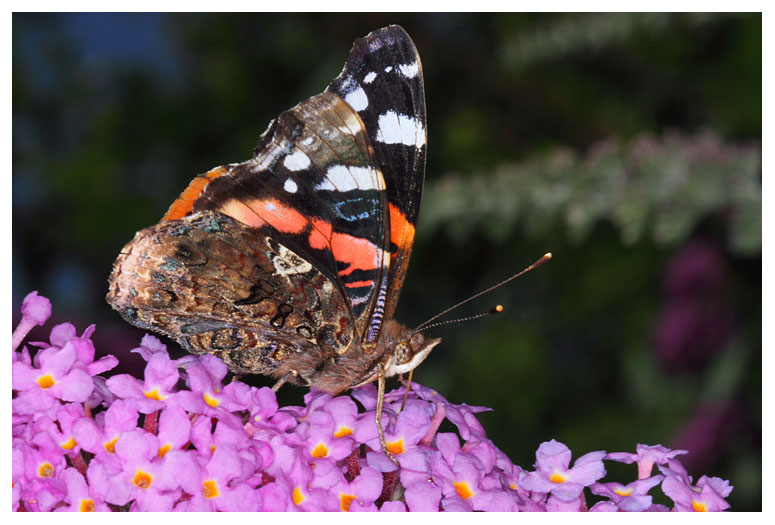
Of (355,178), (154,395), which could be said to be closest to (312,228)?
(355,178)

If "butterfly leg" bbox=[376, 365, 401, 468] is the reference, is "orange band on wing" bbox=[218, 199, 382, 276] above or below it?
above

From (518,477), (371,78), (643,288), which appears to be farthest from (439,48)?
(518,477)

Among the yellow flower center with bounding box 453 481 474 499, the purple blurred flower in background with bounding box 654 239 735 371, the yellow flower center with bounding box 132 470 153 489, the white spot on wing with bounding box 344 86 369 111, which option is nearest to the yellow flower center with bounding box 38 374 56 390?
the yellow flower center with bounding box 132 470 153 489

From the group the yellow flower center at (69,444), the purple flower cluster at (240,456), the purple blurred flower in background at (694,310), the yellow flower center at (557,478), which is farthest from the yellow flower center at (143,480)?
the purple blurred flower in background at (694,310)

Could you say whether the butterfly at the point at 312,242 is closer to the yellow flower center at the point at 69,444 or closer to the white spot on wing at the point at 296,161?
the white spot on wing at the point at 296,161

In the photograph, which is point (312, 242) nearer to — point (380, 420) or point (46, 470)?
point (380, 420)

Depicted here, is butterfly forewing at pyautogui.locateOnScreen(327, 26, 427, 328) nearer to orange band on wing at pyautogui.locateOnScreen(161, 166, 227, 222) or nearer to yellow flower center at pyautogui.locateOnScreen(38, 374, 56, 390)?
orange band on wing at pyautogui.locateOnScreen(161, 166, 227, 222)
